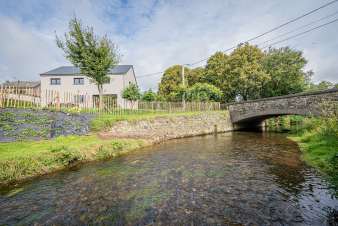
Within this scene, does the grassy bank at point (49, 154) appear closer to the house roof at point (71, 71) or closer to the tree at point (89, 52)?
the tree at point (89, 52)

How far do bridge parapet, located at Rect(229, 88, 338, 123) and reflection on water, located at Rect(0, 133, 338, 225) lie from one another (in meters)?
9.27

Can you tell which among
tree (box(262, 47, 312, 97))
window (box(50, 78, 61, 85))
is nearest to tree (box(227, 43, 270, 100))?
tree (box(262, 47, 312, 97))

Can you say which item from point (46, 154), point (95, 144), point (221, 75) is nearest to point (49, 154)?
point (46, 154)

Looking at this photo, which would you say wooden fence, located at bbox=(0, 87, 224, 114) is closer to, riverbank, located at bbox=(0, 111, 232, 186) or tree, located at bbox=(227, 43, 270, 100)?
riverbank, located at bbox=(0, 111, 232, 186)

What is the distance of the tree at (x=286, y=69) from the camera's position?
1161 inches

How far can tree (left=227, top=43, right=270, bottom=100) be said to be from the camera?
94.4 ft

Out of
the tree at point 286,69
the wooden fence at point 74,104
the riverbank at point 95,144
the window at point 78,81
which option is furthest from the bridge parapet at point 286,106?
the window at point 78,81

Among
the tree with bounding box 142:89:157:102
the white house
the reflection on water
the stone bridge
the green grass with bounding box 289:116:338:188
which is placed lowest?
the reflection on water

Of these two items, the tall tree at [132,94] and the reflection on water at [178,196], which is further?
the tall tree at [132,94]

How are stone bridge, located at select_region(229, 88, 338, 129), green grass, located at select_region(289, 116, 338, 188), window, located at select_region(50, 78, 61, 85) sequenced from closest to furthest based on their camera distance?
green grass, located at select_region(289, 116, 338, 188) → stone bridge, located at select_region(229, 88, 338, 129) → window, located at select_region(50, 78, 61, 85)

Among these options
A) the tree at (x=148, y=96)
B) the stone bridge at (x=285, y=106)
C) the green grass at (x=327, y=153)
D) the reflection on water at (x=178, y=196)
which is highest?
the tree at (x=148, y=96)

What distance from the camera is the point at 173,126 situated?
18.2 m

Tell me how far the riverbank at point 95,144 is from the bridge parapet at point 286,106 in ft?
16.3

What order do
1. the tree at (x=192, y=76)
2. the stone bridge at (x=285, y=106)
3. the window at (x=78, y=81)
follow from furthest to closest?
the tree at (x=192, y=76), the window at (x=78, y=81), the stone bridge at (x=285, y=106)
